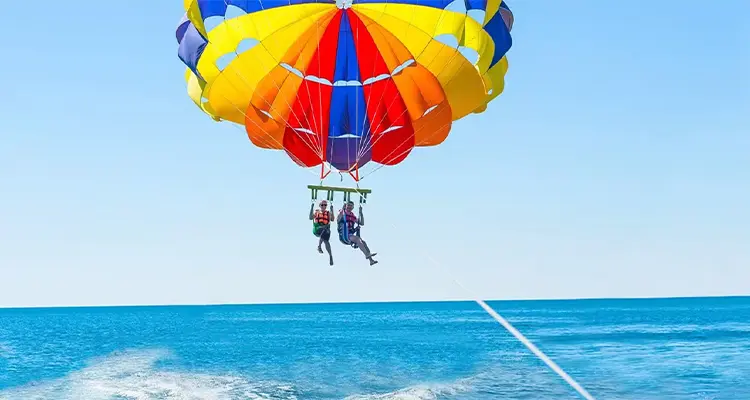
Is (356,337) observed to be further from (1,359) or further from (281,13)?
(281,13)

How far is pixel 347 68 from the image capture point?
51.9ft

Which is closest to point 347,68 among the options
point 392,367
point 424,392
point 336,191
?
point 336,191

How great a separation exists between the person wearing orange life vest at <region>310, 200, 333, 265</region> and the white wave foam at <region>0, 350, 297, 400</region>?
13125 millimetres

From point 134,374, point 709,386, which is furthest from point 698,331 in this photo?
point 134,374

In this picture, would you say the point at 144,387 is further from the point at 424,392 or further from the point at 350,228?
the point at 350,228

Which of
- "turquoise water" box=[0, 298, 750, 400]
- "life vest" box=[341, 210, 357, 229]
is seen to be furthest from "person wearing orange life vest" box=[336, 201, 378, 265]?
"turquoise water" box=[0, 298, 750, 400]

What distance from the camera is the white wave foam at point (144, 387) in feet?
90.7

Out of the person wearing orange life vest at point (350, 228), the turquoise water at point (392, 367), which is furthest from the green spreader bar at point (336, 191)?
the turquoise water at point (392, 367)

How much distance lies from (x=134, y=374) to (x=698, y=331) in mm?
39296

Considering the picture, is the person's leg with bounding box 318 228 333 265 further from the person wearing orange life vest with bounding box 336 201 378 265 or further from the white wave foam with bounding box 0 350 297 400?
the white wave foam with bounding box 0 350 297 400

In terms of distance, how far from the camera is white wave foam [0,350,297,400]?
90.7 feet

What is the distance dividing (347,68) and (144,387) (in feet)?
58.7

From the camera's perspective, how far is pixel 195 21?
14.9m

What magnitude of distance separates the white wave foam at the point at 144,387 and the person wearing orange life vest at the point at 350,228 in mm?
13291
